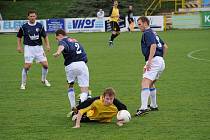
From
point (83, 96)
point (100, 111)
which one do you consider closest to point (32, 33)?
point (83, 96)

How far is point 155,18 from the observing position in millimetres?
41875

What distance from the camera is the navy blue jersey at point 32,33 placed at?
1407 centimetres

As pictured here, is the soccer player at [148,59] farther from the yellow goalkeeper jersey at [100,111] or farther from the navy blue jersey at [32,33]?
the navy blue jersey at [32,33]

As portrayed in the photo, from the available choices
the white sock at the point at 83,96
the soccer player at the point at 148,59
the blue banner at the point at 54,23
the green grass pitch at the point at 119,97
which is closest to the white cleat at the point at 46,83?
the green grass pitch at the point at 119,97

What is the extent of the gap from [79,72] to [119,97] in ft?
7.93

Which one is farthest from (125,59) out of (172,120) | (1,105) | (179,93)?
(172,120)

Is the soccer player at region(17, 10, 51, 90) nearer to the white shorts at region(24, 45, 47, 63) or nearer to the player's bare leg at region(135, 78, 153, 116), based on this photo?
the white shorts at region(24, 45, 47, 63)

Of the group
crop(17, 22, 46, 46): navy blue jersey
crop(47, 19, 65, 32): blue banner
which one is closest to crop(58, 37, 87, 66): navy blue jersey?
crop(17, 22, 46, 46): navy blue jersey

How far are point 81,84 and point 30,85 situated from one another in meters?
4.98

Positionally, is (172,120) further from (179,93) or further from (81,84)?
(179,93)


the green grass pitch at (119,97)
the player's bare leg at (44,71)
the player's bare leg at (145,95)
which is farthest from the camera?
the player's bare leg at (44,71)

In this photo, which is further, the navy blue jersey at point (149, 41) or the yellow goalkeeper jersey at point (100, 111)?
the navy blue jersey at point (149, 41)

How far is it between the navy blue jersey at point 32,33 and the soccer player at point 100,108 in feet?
16.8

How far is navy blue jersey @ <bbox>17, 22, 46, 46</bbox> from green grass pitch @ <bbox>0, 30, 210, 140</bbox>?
123 centimetres
